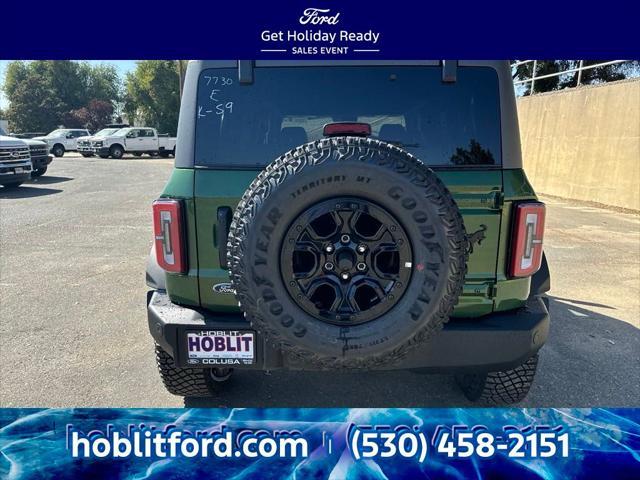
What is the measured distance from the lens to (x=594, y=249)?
6.89 metres

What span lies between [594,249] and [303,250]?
6529 millimetres

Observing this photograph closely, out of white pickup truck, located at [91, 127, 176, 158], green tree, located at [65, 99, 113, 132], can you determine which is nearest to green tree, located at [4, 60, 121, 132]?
green tree, located at [65, 99, 113, 132]

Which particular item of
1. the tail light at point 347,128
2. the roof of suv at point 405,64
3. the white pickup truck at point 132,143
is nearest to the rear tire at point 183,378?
the roof of suv at point 405,64

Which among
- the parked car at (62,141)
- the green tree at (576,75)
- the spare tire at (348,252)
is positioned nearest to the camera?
the spare tire at (348,252)

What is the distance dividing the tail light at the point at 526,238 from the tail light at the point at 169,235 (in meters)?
1.55


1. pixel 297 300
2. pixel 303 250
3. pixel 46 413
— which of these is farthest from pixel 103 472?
pixel 303 250

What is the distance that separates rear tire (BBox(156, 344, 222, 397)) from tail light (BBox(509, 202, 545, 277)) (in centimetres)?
177

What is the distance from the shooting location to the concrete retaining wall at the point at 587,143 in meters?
9.94

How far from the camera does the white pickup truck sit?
26.3 metres
